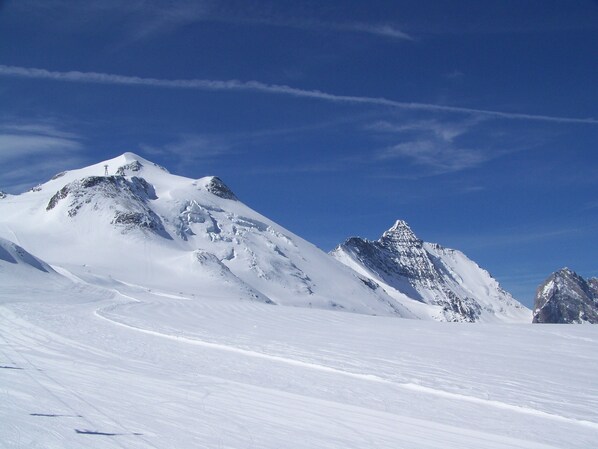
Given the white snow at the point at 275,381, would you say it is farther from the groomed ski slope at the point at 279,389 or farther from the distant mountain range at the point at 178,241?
the distant mountain range at the point at 178,241

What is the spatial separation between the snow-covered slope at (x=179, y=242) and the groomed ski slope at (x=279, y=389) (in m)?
51.2

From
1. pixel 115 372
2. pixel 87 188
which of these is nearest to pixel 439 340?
pixel 115 372

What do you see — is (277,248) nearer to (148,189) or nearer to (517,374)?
(148,189)

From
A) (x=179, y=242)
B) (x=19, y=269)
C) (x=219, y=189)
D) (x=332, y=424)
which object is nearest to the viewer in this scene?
(x=332, y=424)

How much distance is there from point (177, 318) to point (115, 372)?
14.3 m

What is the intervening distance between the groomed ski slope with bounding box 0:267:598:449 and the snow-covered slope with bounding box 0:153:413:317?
5123 centimetres

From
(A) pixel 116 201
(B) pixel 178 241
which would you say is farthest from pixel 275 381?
(A) pixel 116 201

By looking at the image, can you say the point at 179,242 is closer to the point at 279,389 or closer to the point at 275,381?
the point at 275,381

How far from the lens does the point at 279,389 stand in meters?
10.0


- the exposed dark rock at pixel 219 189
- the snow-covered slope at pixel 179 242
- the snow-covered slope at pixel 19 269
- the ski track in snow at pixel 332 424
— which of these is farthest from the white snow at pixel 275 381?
the exposed dark rock at pixel 219 189

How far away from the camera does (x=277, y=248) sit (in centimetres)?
10319

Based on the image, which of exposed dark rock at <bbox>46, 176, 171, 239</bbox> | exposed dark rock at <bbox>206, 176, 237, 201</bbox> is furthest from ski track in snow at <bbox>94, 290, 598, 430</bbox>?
exposed dark rock at <bbox>206, 176, 237, 201</bbox>

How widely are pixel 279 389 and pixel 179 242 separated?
282 feet

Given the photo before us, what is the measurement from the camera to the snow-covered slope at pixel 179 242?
254 ft
